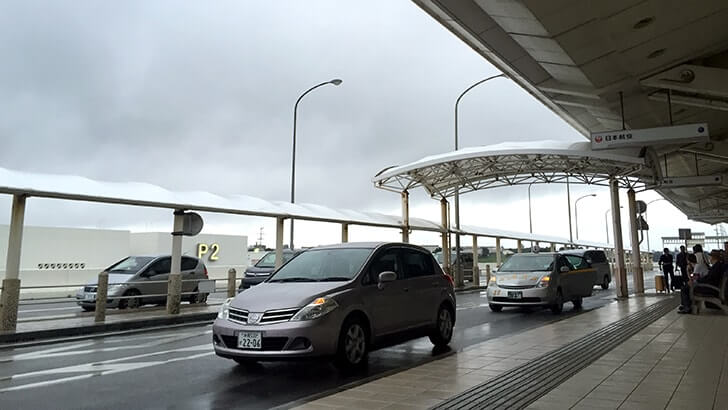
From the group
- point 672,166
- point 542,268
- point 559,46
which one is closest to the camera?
point 559,46

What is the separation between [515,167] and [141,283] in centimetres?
1532

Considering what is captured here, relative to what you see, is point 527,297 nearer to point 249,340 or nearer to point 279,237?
point 279,237

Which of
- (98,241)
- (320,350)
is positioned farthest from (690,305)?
(98,241)

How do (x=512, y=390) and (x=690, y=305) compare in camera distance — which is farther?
(x=690, y=305)

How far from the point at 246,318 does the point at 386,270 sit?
2287 mm

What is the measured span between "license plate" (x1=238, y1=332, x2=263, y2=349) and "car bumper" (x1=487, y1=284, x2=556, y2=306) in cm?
956

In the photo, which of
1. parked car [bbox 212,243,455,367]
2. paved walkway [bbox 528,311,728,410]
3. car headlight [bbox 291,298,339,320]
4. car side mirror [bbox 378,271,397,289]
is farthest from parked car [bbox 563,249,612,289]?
car headlight [bbox 291,298,339,320]

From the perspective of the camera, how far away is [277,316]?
20.4ft

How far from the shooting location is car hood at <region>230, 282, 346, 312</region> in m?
6.30

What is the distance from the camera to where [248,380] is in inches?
246

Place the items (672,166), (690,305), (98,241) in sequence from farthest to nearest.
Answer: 1. (672,166)
2. (98,241)
3. (690,305)

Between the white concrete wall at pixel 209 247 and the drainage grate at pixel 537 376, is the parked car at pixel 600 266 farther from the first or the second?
the white concrete wall at pixel 209 247

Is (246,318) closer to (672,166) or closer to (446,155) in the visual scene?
(446,155)

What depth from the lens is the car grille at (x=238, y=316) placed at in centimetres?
639
